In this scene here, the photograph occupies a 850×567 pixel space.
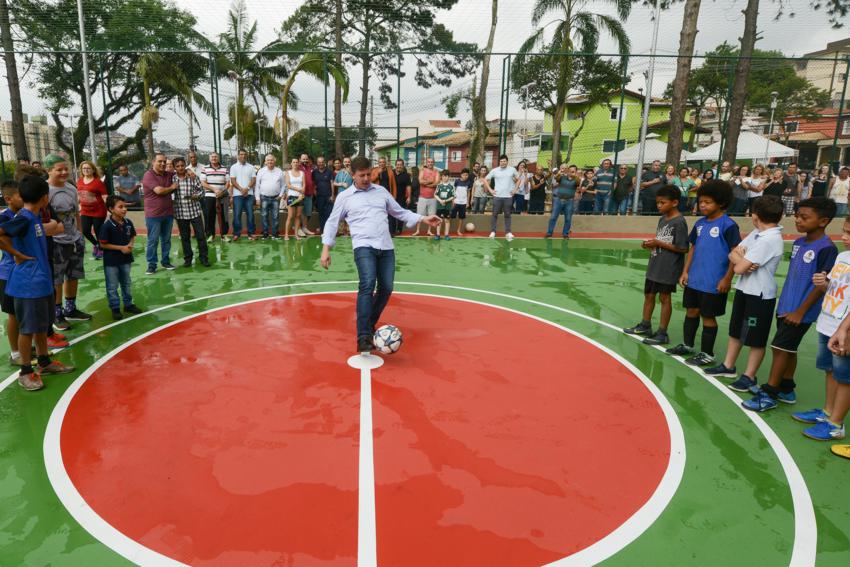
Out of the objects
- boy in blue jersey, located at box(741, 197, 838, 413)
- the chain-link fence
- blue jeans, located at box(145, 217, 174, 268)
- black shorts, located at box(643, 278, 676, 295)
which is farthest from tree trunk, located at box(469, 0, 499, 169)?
boy in blue jersey, located at box(741, 197, 838, 413)

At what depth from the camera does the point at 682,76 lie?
1636 cm

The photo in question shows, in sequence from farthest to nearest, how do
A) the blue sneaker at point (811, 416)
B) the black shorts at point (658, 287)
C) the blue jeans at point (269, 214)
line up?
the blue jeans at point (269, 214), the black shorts at point (658, 287), the blue sneaker at point (811, 416)

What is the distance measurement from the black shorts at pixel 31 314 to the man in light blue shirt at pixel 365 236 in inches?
94.9

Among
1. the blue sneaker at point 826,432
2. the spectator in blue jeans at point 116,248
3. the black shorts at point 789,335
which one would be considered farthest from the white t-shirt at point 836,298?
the spectator in blue jeans at point 116,248

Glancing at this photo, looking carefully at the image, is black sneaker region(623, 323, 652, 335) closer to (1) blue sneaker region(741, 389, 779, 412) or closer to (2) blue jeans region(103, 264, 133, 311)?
(1) blue sneaker region(741, 389, 779, 412)

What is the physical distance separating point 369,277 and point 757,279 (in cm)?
352

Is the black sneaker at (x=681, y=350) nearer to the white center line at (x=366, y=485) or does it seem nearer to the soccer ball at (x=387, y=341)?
the soccer ball at (x=387, y=341)

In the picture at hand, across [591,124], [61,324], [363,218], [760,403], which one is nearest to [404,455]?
[363,218]

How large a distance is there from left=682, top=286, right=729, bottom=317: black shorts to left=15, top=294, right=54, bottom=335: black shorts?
237 inches

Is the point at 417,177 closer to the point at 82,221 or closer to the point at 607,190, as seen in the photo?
the point at 607,190

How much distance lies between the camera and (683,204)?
51.4 feet

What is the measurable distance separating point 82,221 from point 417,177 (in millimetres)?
8042

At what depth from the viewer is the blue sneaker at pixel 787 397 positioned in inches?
182

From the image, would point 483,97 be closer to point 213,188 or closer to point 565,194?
point 565,194
